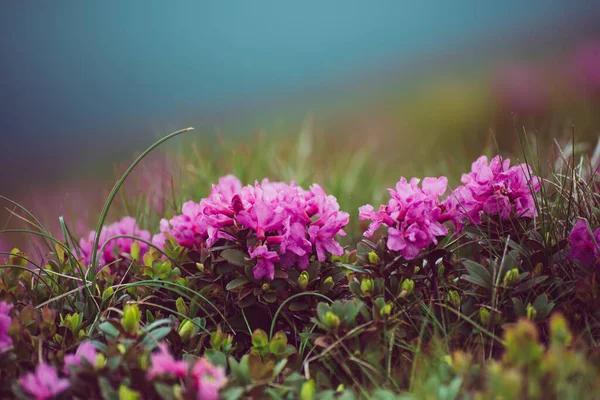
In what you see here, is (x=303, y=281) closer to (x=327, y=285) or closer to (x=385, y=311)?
(x=327, y=285)

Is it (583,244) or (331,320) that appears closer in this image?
(331,320)

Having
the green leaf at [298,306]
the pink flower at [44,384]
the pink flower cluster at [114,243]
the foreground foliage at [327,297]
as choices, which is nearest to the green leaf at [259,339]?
the foreground foliage at [327,297]

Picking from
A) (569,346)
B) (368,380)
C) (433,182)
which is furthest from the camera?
(433,182)

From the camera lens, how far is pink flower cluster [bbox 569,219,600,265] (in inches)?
67.2

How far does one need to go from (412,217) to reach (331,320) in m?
0.38

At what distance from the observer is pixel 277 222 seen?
1.67 metres

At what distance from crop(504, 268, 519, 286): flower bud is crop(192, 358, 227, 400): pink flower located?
2.71 ft

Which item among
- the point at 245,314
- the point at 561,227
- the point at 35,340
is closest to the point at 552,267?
the point at 561,227

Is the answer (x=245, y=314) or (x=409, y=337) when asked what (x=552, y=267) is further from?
(x=245, y=314)

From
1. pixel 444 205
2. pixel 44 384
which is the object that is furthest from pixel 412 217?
pixel 44 384

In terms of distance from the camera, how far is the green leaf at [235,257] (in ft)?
5.48

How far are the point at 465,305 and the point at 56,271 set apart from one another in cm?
133

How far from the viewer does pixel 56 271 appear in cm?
198

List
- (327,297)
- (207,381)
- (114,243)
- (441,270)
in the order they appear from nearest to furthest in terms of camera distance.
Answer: (207,381) → (327,297) → (441,270) → (114,243)
